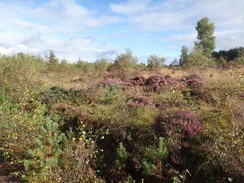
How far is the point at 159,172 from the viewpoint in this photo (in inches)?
166

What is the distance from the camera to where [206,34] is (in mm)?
38750

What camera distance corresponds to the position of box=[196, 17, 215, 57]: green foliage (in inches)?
1486

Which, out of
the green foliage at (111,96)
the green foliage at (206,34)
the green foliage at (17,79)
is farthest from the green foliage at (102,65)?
the green foliage at (206,34)

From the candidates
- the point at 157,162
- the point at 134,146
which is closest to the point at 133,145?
the point at 134,146

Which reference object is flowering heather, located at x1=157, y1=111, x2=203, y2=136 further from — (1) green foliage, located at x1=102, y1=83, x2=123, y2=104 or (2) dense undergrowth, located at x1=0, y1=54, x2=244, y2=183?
(1) green foliage, located at x1=102, y1=83, x2=123, y2=104

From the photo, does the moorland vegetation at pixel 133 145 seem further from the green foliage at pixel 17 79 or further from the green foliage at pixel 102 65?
the green foliage at pixel 102 65

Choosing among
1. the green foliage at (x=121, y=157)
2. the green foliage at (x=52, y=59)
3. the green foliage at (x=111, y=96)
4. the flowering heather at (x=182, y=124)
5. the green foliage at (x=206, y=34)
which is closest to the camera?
the green foliage at (x=121, y=157)

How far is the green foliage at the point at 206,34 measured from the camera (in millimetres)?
37750

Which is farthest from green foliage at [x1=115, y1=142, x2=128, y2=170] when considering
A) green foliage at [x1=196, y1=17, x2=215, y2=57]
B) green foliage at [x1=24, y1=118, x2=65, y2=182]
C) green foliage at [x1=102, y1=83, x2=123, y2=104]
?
green foliage at [x1=196, y1=17, x2=215, y2=57]

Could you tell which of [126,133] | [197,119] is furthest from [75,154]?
[197,119]

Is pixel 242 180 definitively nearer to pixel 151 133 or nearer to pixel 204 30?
pixel 151 133

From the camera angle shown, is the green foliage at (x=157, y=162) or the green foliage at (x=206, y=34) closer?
the green foliage at (x=157, y=162)

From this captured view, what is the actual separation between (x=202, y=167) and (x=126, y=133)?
2280 mm

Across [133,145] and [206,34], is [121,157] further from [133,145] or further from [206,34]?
[206,34]
